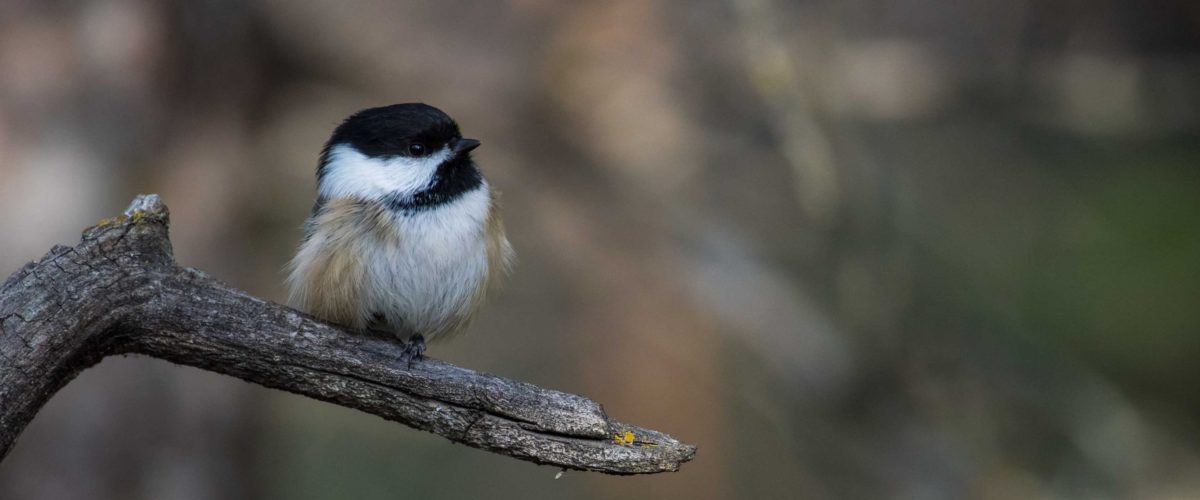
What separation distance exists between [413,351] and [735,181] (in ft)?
9.66

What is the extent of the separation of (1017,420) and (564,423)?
3.46 metres

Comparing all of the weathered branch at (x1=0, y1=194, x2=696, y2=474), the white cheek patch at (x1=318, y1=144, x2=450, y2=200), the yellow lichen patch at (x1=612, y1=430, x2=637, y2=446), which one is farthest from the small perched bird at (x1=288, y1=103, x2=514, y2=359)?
the yellow lichen patch at (x1=612, y1=430, x2=637, y2=446)

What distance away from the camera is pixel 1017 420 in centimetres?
511

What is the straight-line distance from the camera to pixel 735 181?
210 inches

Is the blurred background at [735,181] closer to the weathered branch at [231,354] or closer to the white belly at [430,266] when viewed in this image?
the white belly at [430,266]

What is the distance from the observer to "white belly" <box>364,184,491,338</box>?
119 inches

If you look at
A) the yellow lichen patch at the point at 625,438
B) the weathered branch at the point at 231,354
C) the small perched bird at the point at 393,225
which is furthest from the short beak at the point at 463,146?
the yellow lichen patch at the point at 625,438

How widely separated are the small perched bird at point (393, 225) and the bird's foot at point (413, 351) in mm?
Result: 38

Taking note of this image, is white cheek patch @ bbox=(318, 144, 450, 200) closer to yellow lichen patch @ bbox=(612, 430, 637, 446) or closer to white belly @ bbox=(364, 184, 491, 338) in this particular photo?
white belly @ bbox=(364, 184, 491, 338)

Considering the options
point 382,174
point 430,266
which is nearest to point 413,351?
point 430,266

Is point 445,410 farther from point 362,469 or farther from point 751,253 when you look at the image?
point 362,469

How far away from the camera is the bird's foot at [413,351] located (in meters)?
2.55

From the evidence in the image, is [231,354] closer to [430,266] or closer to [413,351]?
[413,351]

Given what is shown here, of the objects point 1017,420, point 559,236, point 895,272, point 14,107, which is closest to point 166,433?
point 14,107
